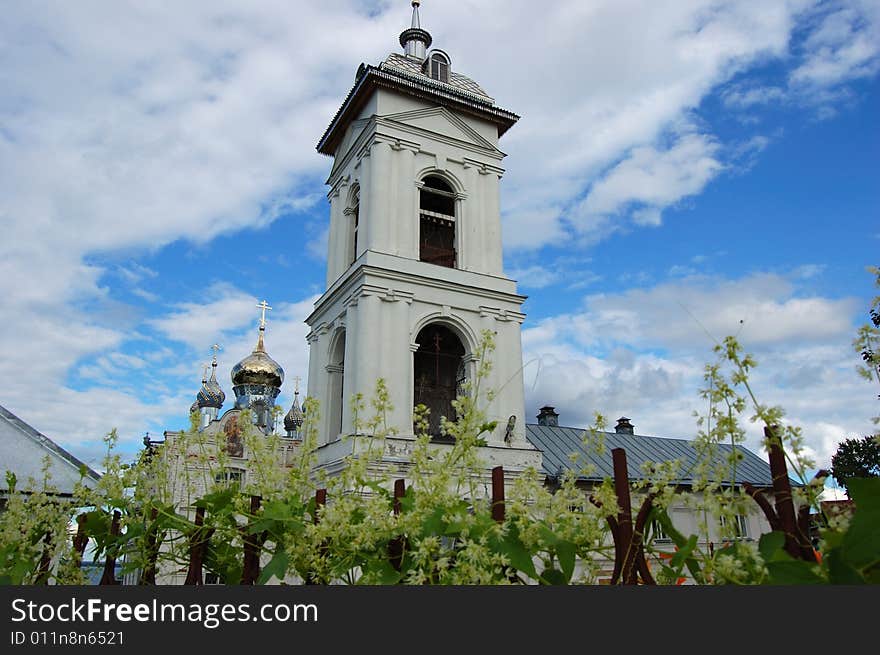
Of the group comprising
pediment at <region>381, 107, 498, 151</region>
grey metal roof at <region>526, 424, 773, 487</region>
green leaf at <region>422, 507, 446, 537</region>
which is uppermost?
pediment at <region>381, 107, 498, 151</region>

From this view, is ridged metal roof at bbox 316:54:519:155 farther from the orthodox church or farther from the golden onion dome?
the golden onion dome

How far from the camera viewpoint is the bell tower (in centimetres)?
1569

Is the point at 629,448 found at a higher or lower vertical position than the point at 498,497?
higher

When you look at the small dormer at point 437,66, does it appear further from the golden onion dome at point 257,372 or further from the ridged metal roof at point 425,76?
the golden onion dome at point 257,372

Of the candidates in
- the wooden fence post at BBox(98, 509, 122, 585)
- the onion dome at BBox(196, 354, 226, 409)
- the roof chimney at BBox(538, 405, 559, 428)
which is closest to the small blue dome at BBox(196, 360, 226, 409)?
the onion dome at BBox(196, 354, 226, 409)

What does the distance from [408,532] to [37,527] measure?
1718mm

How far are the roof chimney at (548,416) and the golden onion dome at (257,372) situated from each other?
1198cm

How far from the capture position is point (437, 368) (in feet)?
55.6

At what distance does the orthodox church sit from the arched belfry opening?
0.04m

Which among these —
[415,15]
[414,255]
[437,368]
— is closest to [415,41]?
[415,15]

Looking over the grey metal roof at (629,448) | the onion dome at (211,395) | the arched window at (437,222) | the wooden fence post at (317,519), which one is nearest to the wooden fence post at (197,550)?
the wooden fence post at (317,519)

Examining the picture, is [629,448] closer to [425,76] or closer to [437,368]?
[437,368]

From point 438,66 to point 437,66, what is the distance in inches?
1.4

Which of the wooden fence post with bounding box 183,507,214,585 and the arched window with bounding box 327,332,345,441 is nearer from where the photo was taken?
the wooden fence post with bounding box 183,507,214,585
